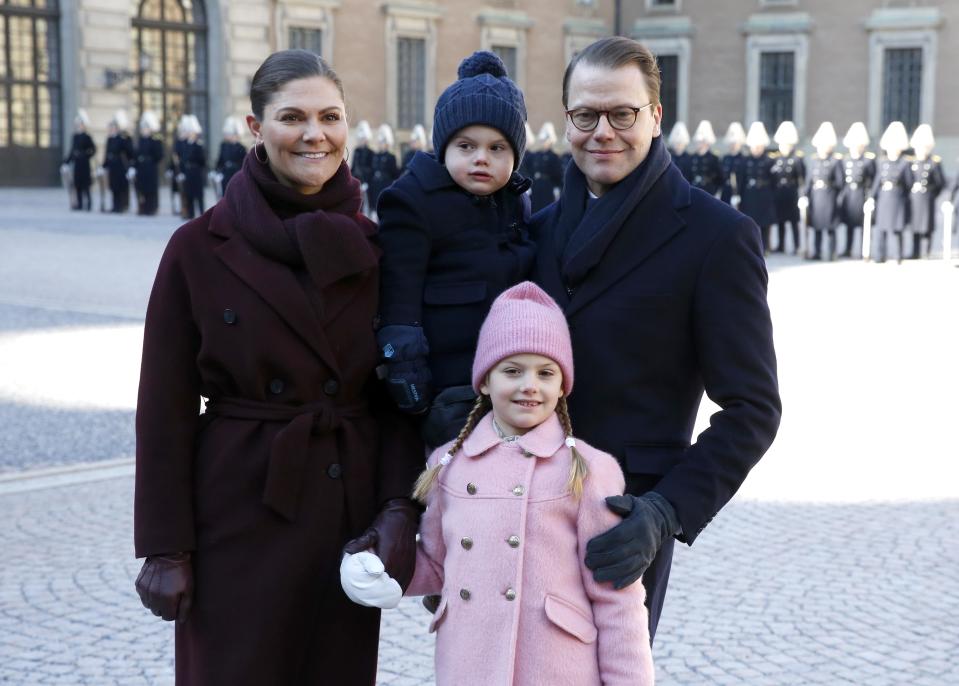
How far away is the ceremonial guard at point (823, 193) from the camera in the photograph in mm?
20844

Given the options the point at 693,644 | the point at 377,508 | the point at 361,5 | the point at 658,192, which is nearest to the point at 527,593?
the point at 377,508

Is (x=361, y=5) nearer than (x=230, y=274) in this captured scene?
No

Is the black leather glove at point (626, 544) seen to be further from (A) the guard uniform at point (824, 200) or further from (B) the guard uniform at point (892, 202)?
(A) the guard uniform at point (824, 200)

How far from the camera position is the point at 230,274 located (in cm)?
278

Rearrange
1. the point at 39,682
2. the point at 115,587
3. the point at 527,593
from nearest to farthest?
the point at 527,593, the point at 39,682, the point at 115,587

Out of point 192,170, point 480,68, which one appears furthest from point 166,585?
point 192,170

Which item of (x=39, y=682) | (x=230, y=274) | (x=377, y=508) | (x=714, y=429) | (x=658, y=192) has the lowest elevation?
(x=39, y=682)

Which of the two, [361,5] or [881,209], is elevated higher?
[361,5]

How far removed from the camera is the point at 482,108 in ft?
9.37

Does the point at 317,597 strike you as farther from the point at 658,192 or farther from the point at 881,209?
the point at 881,209

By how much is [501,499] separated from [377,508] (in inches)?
15.4

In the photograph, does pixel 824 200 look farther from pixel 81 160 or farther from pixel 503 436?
pixel 503 436

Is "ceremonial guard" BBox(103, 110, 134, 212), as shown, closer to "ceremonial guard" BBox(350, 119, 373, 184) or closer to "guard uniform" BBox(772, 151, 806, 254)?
"ceremonial guard" BBox(350, 119, 373, 184)

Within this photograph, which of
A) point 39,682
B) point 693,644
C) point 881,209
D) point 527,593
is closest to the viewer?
point 527,593
